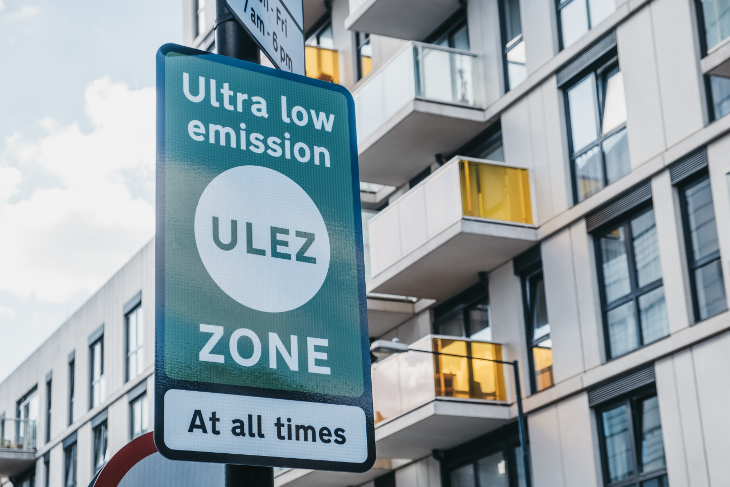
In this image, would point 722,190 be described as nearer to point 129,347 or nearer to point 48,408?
point 129,347

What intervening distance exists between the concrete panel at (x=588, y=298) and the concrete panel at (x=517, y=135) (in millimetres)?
1907

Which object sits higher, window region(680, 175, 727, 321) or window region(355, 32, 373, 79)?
window region(355, 32, 373, 79)

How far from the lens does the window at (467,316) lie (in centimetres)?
1875

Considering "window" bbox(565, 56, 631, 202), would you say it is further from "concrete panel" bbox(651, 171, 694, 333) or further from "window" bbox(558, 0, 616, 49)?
"concrete panel" bbox(651, 171, 694, 333)

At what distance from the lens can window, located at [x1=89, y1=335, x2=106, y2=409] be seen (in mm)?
33438

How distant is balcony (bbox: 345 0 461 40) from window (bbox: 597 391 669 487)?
8.48 m

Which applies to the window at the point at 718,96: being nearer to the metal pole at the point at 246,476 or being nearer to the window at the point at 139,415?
the metal pole at the point at 246,476

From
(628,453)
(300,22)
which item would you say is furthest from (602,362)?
(300,22)

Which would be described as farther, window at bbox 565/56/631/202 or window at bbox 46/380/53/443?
window at bbox 46/380/53/443

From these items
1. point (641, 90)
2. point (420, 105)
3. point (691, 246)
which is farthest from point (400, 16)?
point (691, 246)

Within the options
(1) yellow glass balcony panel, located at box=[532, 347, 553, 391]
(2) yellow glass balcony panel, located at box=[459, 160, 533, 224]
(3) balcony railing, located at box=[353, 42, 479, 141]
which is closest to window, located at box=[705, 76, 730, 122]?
(2) yellow glass balcony panel, located at box=[459, 160, 533, 224]

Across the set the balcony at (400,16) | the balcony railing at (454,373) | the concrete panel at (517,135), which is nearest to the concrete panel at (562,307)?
the balcony railing at (454,373)

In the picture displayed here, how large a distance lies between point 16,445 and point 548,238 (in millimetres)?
26116

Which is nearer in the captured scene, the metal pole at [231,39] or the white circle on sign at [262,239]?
the white circle on sign at [262,239]
